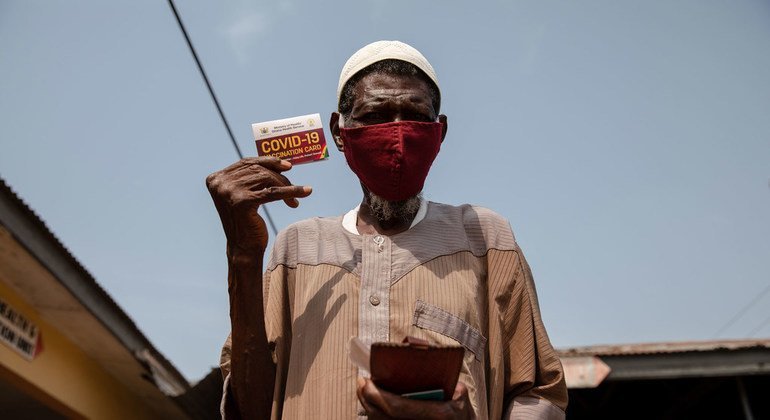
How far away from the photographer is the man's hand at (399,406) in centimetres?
157

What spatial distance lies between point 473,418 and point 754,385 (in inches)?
314

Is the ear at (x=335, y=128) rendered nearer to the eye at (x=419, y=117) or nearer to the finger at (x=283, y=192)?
the eye at (x=419, y=117)

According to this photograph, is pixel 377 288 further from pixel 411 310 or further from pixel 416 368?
pixel 416 368

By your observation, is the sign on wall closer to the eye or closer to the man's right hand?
the man's right hand

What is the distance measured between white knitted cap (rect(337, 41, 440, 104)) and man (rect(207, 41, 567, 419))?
0.09 metres

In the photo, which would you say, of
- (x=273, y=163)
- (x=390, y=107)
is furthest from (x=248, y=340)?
(x=390, y=107)

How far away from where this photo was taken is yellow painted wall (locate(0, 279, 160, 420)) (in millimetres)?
6480

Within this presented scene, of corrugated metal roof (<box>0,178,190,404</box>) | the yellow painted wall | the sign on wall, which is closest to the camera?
corrugated metal roof (<box>0,178,190,404</box>)

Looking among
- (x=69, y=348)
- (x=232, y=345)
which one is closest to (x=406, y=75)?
(x=232, y=345)

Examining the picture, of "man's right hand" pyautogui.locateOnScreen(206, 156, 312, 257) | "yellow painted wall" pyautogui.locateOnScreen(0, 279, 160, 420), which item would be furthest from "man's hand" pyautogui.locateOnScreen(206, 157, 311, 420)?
"yellow painted wall" pyautogui.locateOnScreen(0, 279, 160, 420)

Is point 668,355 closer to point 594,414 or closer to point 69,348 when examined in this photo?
point 594,414

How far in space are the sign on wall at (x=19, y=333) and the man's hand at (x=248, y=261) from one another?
16.4 ft

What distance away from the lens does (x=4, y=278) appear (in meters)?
6.21

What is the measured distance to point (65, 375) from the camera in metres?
7.35
